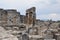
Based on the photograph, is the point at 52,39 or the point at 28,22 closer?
the point at 52,39

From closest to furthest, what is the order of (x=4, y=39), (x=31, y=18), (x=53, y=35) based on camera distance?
(x=4, y=39), (x=53, y=35), (x=31, y=18)

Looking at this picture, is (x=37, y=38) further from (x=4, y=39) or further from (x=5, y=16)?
(x=5, y=16)

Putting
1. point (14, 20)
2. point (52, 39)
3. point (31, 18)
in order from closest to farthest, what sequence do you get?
point (52, 39)
point (31, 18)
point (14, 20)

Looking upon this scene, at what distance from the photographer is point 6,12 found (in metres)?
24.2

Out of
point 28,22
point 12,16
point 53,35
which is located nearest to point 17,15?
point 12,16

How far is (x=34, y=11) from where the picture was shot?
1656 cm

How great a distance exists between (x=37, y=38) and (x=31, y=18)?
9.05 meters

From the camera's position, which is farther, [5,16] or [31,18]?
[5,16]

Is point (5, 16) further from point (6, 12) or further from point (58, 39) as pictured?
point (58, 39)

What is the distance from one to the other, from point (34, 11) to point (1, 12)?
8303 millimetres

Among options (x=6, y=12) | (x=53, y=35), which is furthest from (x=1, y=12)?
(x=53, y=35)

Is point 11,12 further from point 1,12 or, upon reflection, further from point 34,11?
Result: point 34,11

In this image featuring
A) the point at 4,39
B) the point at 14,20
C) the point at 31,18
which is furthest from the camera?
the point at 14,20

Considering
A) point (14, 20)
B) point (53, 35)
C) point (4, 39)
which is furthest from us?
point (14, 20)
